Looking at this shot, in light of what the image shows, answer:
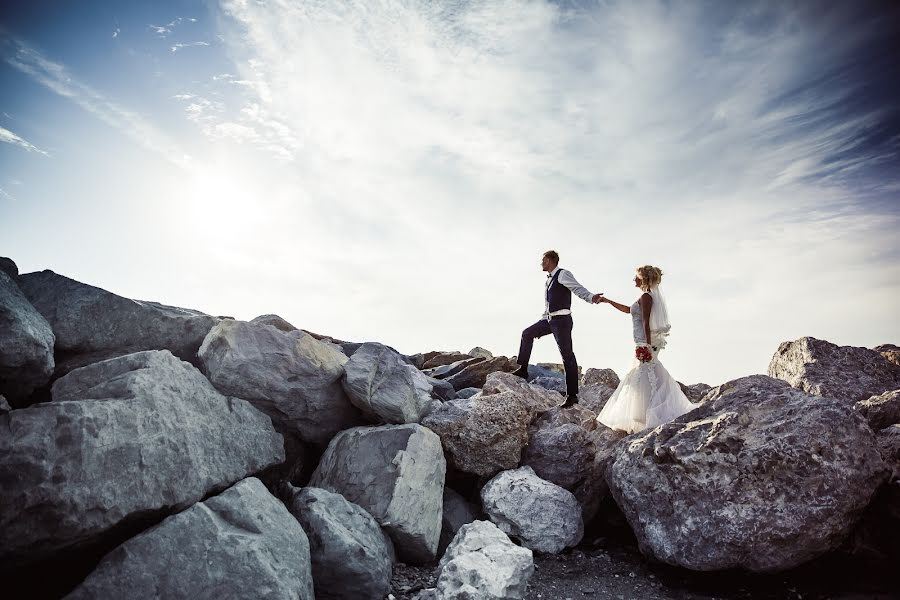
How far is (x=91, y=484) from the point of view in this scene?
3812mm

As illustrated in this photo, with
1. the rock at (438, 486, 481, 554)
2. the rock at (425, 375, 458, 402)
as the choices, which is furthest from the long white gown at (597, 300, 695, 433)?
the rock at (438, 486, 481, 554)

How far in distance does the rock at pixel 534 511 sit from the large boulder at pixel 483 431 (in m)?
0.33

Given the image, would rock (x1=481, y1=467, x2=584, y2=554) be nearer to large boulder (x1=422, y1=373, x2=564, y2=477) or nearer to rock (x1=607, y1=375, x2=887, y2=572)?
large boulder (x1=422, y1=373, x2=564, y2=477)

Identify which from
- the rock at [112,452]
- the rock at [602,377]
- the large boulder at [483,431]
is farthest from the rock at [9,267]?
the rock at [602,377]

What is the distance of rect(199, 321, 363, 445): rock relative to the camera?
18.8ft

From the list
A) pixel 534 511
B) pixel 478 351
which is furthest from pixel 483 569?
pixel 478 351

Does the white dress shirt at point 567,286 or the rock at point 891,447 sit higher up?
the white dress shirt at point 567,286

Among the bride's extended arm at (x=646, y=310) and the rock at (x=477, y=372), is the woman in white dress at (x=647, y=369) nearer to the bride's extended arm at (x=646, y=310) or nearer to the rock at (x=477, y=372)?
the bride's extended arm at (x=646, y=310)

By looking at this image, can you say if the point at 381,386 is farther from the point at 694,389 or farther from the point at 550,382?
the point at 694,389

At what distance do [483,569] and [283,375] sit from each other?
10.5 ft

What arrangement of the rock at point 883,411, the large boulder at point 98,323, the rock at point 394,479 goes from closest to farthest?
the large boulder at point 98,323 < the rock at point 394,479 < the rock at point 883,411

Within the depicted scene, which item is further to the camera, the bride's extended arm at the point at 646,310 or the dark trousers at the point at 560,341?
the dark trousers at the point at 560,341

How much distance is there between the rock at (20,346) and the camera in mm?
4168

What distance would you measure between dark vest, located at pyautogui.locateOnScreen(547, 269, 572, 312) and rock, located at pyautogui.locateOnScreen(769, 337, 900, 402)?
4.28 m
